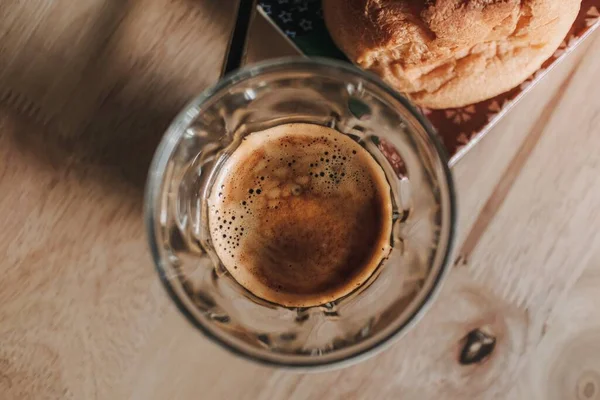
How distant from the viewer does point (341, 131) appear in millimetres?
849

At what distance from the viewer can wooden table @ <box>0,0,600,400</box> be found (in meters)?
0.86

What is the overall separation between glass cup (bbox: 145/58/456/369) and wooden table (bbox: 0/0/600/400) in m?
0.09

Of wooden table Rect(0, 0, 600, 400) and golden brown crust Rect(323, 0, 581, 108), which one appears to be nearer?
golden brown crust Rect(323, 0, 581, 108)

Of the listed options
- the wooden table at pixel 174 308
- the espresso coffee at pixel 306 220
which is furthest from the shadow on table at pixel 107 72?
the espresso coffee at pixel 306 220

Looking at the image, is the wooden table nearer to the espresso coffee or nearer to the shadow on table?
the shadow on table

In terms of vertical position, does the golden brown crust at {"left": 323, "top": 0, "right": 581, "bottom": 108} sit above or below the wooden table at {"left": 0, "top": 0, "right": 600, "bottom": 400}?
above

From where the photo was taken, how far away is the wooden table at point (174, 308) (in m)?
0.86

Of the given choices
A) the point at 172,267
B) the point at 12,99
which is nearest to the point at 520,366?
the point at 172,267

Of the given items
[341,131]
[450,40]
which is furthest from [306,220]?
[450,40]

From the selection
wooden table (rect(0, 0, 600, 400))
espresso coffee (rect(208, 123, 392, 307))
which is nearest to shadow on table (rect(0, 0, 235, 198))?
wooden table (rect(0, 0, 600, 400))

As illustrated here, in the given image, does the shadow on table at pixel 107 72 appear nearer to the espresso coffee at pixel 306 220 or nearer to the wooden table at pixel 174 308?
the wooden table at pixel 174 308

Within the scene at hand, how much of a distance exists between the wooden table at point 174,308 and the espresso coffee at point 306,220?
0.12 metres

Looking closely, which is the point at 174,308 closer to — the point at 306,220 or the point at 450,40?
the point at 306,220

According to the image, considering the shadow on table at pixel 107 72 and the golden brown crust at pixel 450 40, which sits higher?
the golden brown crust at pixel 450 40
